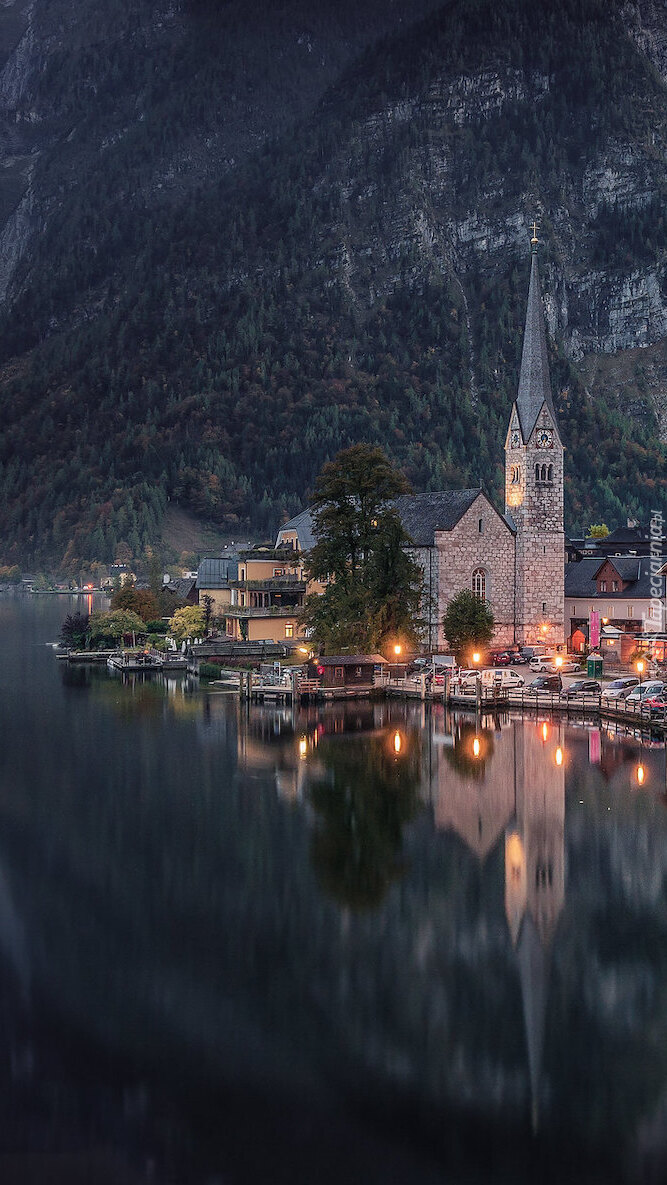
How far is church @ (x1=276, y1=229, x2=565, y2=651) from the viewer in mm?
78562

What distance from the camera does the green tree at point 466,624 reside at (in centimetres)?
7481

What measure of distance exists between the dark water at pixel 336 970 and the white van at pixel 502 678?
16.8 m

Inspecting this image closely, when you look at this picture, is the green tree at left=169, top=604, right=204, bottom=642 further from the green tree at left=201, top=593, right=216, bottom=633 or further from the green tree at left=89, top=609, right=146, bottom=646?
the green tree at left=89, top=609, right=146, bottom=646

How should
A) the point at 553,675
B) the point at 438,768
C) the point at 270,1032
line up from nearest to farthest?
the point at 270,1032 < the point at 438,768 < the point at 553,675

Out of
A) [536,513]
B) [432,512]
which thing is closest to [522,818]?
[432,512]

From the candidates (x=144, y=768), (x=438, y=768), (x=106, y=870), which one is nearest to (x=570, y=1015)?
(x=106, y=870)

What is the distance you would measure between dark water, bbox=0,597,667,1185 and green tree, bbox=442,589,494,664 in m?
25.5

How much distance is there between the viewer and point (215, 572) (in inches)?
4161

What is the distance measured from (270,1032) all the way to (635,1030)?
7.48m

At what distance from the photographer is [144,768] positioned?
49.5m

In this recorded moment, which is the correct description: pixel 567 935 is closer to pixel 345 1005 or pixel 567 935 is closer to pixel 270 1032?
pixel 345 1005

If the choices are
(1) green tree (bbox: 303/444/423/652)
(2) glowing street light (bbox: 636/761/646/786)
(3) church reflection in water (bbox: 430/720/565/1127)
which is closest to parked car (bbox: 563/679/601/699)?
(3) church reflection in water (bbox: 430/720/565/1127)

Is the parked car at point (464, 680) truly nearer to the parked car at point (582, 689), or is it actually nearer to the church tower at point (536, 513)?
the parked car at point (582, 689)

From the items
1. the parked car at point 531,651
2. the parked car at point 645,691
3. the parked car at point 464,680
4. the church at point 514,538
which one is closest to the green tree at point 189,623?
the church at point 514,538
